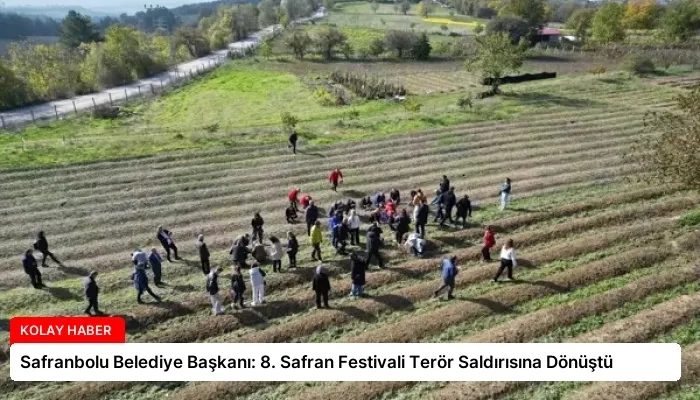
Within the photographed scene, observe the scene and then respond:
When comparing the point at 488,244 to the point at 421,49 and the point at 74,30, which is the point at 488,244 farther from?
the point at 74,30

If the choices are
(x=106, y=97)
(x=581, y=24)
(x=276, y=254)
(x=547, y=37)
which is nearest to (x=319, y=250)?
(x=276, y=254)

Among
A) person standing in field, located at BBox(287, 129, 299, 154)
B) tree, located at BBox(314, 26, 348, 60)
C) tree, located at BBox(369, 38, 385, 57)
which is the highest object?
tree, located at BBox(314, 26, 348, 60)

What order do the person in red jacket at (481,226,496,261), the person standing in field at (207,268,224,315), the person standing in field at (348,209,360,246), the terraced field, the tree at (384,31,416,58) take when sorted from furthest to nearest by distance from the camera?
1. the tree at (384,31,416,58)
2. the person standing in field at (348,209,360,246)
3. the person in red jacket at (481,226,496,261)
4. the person standing in field at (207,268,224,315)
5. the terraced field

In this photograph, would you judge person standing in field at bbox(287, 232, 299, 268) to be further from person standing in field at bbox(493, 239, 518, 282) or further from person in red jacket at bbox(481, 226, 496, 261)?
person standing in field at bbox(493, 239, 518, 282)

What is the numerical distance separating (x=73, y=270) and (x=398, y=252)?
13.7m

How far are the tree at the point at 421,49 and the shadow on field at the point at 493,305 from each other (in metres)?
74.6

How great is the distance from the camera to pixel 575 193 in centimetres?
2642

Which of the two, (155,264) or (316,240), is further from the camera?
(316,240)

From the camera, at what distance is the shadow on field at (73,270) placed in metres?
21.2

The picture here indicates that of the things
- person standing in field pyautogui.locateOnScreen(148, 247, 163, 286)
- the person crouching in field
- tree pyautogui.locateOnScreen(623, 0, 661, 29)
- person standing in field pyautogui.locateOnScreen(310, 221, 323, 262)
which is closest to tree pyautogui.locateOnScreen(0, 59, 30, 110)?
person standing in field pyautogui.locateOnScreen(148, 247, 163, 286)

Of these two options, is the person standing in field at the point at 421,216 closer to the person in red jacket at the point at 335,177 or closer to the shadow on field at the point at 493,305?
the shadow on field at the point at 493,305

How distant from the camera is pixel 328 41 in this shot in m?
90.6

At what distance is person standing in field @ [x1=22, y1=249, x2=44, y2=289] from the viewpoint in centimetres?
1905

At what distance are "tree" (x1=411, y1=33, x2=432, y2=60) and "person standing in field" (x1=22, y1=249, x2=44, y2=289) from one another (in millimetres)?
75579
